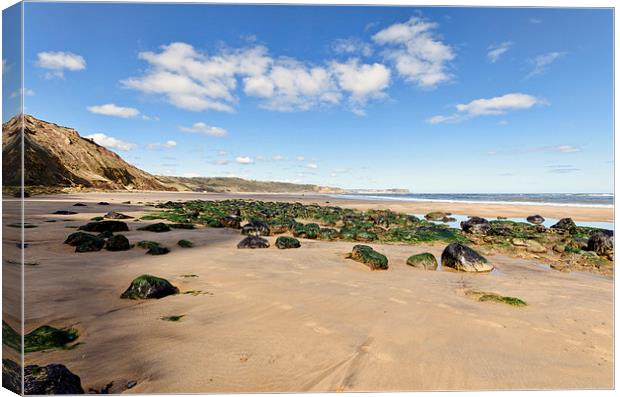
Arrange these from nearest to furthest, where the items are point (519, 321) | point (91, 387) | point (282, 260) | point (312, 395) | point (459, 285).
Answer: point (91, 387) → point (312, 395) → point (519, 321) → point (459, 285) → point (282, 260)

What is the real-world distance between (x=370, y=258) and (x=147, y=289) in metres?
4.16

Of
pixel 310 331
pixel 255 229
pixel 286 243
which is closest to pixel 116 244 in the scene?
pixel 286 243

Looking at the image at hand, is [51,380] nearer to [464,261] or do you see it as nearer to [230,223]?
[464,261]

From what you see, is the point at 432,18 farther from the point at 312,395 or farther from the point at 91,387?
the point at 91,387

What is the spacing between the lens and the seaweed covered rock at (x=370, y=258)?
19.3 feet

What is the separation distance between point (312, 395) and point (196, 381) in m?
0.89

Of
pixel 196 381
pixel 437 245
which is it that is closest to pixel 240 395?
pixel 196 381

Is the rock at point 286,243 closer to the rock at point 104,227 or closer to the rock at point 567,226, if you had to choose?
the rock at point 104,227

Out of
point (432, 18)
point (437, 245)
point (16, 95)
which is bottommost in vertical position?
point (437, 245)

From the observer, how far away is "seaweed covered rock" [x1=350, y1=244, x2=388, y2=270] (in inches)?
231

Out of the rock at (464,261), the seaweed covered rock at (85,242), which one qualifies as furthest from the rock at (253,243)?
the rock at (464,261)

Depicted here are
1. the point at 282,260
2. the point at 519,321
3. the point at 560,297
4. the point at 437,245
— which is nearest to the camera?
the point at 519,321

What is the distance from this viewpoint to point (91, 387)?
2.05 metres

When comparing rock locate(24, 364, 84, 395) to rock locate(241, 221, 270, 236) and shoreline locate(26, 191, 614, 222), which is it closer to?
rock locate(241, 221, 270, 236)
